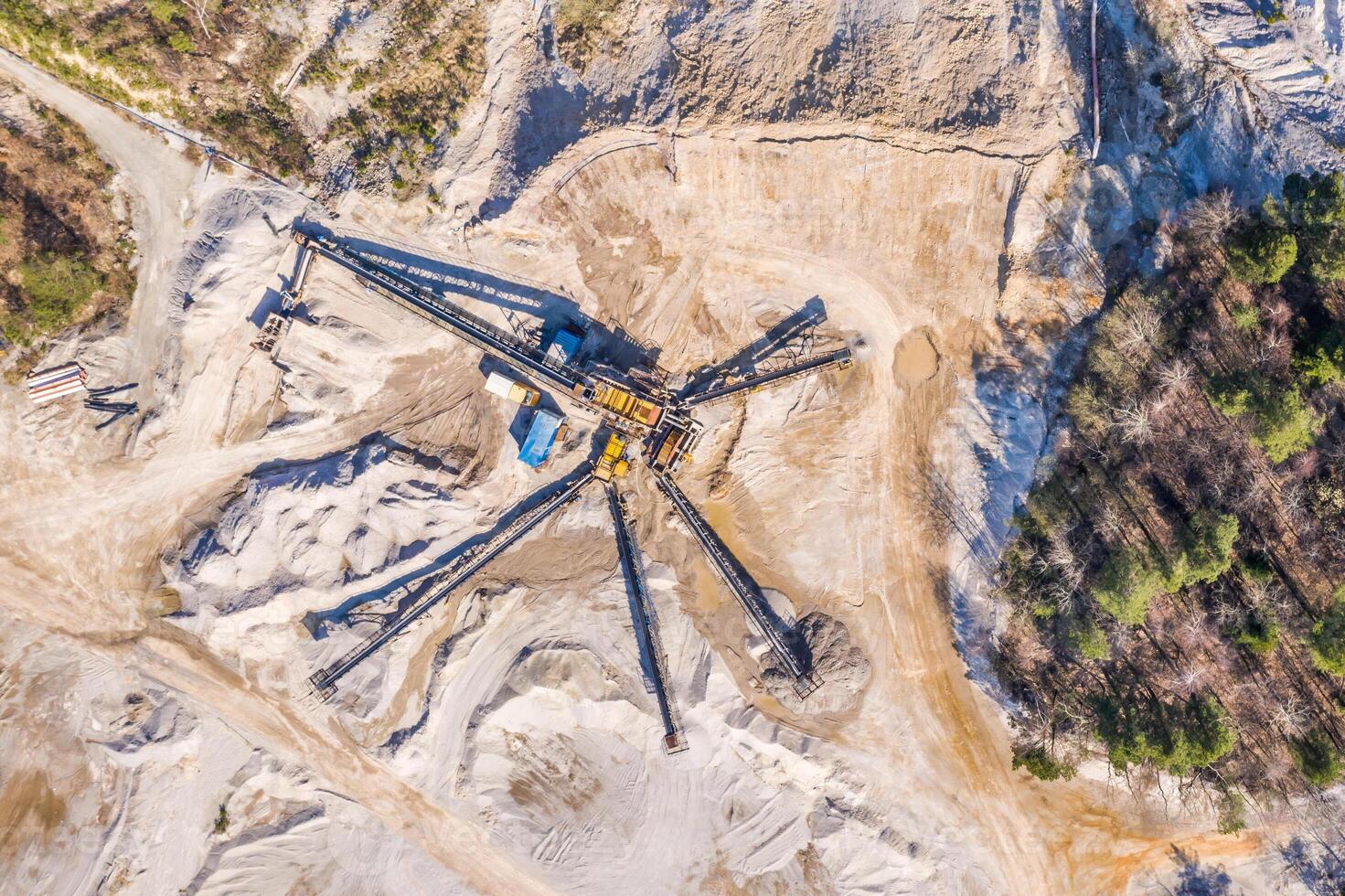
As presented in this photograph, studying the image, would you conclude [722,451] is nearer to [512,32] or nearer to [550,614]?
[550,614]

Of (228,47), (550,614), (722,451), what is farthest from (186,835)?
(228,47)

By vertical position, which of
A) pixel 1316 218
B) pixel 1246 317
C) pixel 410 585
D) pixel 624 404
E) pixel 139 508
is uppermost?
pixel 1316 218

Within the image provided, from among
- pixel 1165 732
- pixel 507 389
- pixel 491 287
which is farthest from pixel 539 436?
pixel 1165 732

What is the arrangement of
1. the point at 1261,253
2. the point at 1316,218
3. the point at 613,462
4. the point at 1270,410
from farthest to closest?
1. the point at 613,462
2. the point at 1261,253
3. the point at 1270,410
4. the point at 1316,218

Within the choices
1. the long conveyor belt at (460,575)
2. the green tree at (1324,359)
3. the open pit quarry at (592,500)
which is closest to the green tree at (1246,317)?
the green tree at (1324,359)

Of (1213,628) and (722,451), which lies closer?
(1213,628)

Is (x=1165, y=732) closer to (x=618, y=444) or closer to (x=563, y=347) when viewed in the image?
(x=618, y=444)

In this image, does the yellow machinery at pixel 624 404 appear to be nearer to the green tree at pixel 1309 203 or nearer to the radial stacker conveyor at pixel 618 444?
the radial stacker conveyor at pixel 618 444
